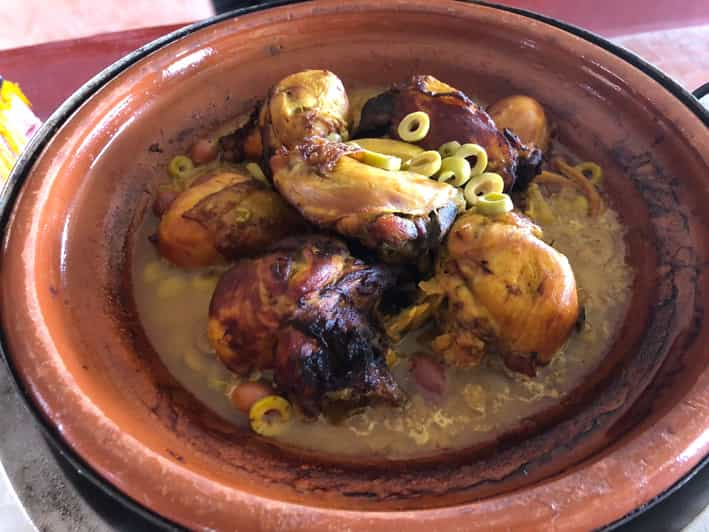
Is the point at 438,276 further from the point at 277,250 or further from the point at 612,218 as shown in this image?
the point at 612,218

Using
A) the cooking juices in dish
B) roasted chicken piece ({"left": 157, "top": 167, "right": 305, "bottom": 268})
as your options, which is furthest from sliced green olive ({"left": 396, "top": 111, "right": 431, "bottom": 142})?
roasted chicken piece ({"left": 157, "top": 167, "right": 305, "bottom": 268})

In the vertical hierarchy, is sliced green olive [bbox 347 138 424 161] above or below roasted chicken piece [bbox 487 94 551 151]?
below

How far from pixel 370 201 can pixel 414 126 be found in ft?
0.86

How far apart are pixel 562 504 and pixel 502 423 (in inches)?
10.5

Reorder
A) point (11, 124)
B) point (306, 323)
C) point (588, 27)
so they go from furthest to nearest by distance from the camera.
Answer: point (588, 27)
point (11, 124)
point (306, 323)

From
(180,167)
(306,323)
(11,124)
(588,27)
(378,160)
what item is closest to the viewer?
(306,323)

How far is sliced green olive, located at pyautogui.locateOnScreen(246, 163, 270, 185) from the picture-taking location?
1107 mm

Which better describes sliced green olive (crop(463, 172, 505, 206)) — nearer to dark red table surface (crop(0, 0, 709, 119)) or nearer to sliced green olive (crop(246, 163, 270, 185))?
sliced green olive (crop(246, 163, 270, 185))

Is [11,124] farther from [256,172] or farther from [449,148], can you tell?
[449,148]

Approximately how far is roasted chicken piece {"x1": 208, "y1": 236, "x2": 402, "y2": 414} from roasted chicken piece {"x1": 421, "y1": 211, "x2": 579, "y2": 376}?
0.12 m

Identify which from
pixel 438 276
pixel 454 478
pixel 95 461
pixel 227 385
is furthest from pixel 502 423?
pixel 95 461

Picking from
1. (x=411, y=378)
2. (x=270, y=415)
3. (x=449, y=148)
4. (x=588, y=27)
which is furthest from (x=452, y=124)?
(x=588, y=27)

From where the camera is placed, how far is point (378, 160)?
96cm

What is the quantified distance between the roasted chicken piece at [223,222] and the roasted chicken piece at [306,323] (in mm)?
111
